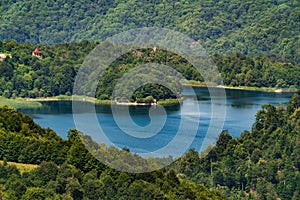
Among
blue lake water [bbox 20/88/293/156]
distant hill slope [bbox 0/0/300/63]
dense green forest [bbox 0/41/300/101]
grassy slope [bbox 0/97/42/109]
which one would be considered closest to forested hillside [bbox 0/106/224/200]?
blue lake water [bbox 20/88/293/156]

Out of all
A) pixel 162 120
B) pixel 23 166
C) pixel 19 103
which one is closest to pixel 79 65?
pixel 19 103

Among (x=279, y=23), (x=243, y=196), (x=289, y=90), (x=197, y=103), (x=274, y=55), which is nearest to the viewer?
(x=243, y=196)

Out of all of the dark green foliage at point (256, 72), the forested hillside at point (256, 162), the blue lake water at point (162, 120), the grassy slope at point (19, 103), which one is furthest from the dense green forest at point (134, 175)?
the dark green foliage at point (256, 72)

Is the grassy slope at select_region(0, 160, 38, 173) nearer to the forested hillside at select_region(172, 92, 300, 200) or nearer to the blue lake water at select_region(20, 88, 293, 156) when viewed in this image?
the forested hillside at select_region(172, 92, 300, 200)

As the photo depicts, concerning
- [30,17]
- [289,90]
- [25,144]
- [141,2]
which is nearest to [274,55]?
[289,90]

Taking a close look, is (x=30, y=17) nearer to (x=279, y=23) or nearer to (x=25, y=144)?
(x=279, y=23)

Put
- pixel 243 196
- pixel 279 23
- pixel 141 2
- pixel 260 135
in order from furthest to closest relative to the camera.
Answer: pixel 141 2, pixel 279 23, pixel 260 135, pixel 243 196

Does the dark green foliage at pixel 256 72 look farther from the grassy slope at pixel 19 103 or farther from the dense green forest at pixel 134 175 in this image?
the dense green forest at pixel 134 175
